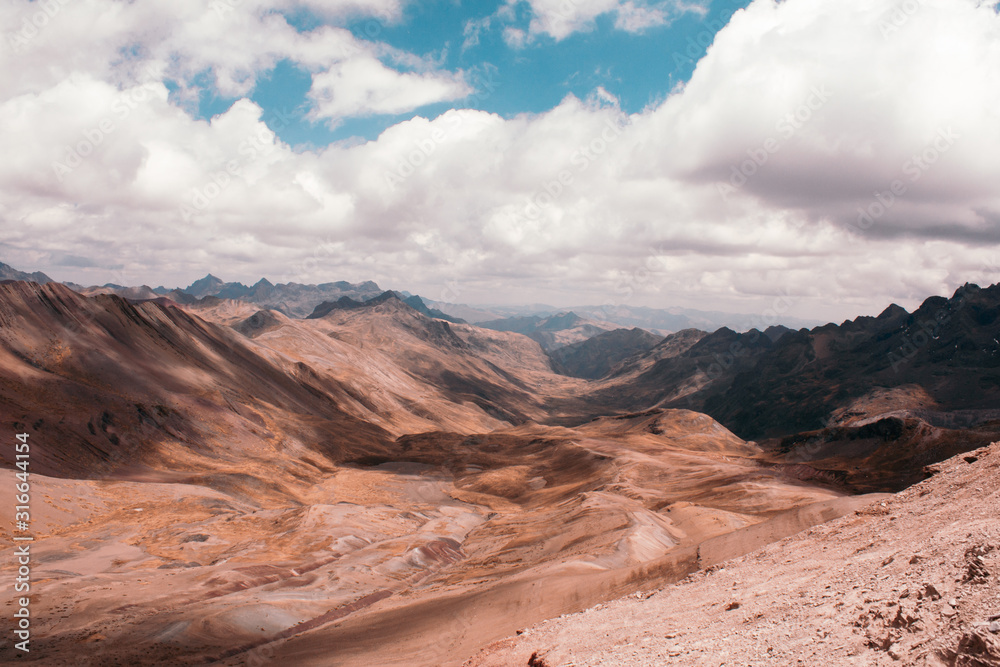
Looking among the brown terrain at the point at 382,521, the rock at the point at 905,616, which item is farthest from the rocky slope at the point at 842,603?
the brown terrain at the point at 382,521

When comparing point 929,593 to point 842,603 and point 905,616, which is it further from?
point 842,603

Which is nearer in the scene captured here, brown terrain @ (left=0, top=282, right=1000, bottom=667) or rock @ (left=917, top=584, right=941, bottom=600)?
rock @ (left=917, top=584, right=941, bottom=600)

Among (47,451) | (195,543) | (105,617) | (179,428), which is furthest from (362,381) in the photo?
(105,617)

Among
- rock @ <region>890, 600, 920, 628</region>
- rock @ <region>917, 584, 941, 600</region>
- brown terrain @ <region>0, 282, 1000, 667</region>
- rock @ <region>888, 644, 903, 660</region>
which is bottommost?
brown terrain @ <region>0, 282, 1000, 667</region>

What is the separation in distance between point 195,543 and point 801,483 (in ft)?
242

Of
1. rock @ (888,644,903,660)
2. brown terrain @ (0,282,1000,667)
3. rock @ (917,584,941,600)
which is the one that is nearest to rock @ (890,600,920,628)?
brown terrain @ (0,282,1000,667)

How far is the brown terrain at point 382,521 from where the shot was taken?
66.7 feet

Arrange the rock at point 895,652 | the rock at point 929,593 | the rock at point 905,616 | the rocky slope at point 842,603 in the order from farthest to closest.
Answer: the rock at point 929,593
the rock at point 905,616
the rocky slope at point 842,603
the rock at point 895,652

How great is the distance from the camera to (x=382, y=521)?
6500cm

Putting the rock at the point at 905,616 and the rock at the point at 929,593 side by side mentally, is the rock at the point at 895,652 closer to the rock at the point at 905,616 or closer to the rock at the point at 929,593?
the rock at the point at 905,616

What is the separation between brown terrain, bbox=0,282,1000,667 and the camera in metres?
20.3

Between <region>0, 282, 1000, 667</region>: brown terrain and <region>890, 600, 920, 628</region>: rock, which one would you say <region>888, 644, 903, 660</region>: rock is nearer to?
<region>0, 282, 1000, 667</region>: brown terrain

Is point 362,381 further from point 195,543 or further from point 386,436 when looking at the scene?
point 195,543

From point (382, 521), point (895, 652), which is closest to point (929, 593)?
point (895, 652)
